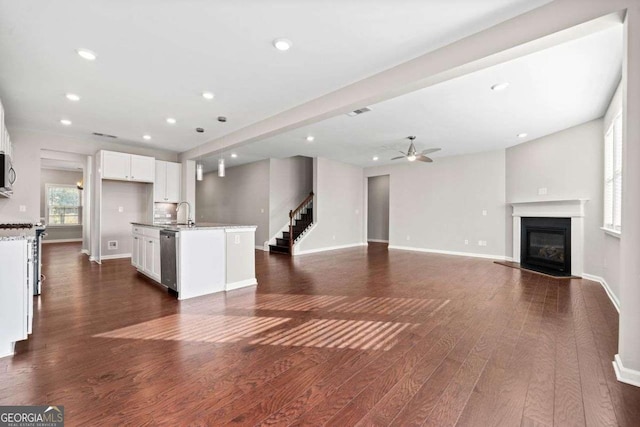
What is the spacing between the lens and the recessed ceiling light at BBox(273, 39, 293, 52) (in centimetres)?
275

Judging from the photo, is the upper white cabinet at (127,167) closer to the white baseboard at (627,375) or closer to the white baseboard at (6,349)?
the white baseboard at (6,349)

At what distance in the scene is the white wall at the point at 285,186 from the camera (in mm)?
8680

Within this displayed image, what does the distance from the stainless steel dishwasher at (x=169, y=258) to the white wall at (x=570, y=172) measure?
6.62m

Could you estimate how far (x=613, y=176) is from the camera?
423 centimetres

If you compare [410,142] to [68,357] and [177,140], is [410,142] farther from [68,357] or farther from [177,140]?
[68,357]

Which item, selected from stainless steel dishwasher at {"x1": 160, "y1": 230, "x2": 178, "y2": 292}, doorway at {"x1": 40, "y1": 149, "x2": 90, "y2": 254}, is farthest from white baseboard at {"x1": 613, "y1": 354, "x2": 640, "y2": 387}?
doorway at {"x1": 40, "y1": 149, "x2": 90, "y2": 254}

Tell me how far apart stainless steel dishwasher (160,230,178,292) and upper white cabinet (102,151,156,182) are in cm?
323

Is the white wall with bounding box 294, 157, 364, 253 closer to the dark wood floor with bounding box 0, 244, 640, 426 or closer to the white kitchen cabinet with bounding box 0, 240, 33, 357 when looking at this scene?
the dark wood floor with bounding box 0, 244, 640, 426

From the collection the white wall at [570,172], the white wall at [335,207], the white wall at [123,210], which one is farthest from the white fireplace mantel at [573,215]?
the white wall at [123,210]

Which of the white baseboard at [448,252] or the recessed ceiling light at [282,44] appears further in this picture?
the white baseboard at [448,252]

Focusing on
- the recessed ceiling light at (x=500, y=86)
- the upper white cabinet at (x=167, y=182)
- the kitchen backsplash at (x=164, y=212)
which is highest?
the recessed ceiling light at (x=500, y=86)

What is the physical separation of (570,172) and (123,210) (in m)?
9.71

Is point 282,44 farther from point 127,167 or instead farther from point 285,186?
point 285,186

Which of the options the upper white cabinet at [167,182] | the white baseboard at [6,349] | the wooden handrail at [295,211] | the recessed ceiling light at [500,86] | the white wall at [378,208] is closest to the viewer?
the white baseboard at [6,349]
